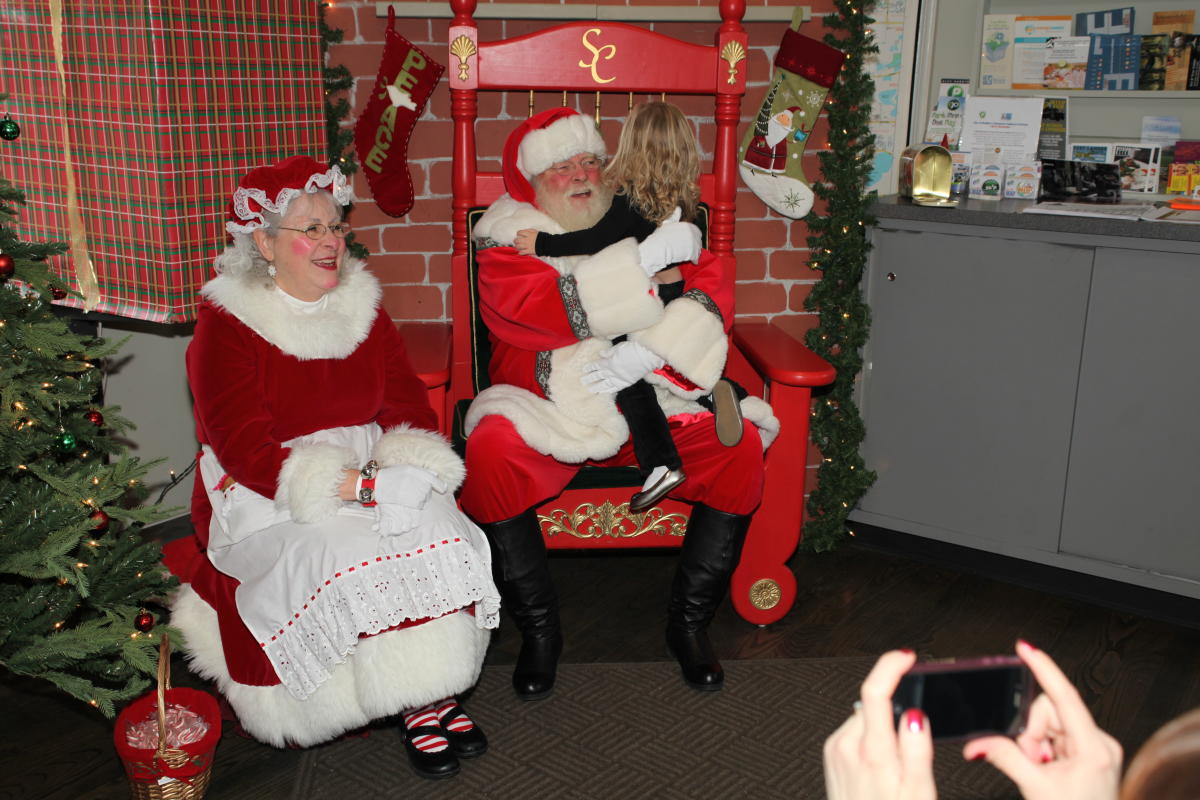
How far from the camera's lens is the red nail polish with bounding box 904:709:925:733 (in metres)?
0.71

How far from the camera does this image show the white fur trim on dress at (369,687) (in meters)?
2.23

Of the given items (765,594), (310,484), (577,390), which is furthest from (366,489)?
(765,594)

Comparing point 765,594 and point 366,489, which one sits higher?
point 366,489

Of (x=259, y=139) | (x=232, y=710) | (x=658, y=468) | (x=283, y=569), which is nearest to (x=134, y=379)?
(x=259, y=139)

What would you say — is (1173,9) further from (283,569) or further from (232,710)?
(232,710)

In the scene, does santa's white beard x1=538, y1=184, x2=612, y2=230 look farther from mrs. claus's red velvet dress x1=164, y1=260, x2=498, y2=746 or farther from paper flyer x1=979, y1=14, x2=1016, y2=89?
paper flyer x1=979, y1=14, x2=1016, y2=89

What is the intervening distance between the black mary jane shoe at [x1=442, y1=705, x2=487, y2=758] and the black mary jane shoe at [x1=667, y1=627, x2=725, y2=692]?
0.55m

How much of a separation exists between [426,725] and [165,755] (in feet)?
1.79

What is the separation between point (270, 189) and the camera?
91.4 inches

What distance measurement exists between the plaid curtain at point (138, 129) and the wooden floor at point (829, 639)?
40.2 inches

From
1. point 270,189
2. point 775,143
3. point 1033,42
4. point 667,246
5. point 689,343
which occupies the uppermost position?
point 1033,42

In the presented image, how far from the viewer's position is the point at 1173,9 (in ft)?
10.6

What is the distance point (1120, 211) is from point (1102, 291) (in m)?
0.24

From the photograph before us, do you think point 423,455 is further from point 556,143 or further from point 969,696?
point 969,696
